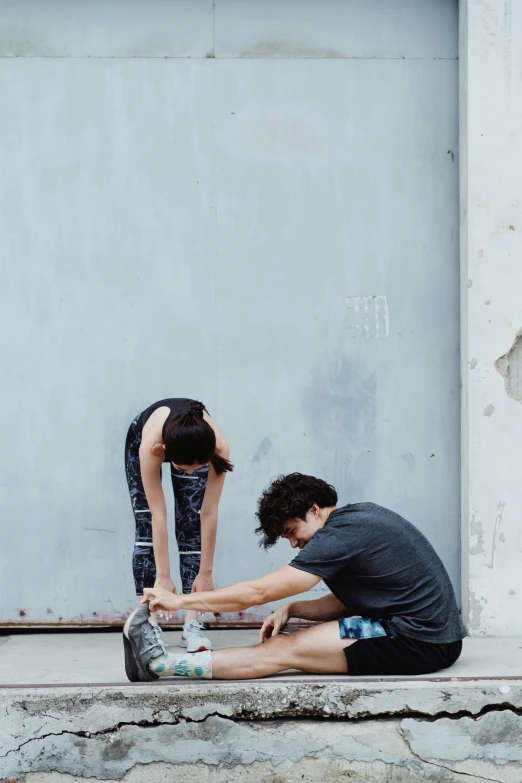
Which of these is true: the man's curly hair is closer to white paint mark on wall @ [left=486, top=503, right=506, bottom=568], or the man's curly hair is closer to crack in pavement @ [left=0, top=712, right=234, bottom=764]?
crack in pavement @ [left=0, top=712, right=234, bottom=764]

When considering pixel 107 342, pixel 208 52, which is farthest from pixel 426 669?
pixel 208 52

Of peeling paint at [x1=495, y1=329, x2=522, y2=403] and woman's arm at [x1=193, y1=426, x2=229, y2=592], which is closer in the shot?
woman's arm at [x1=193, y1=426, x2=229, y2=592]

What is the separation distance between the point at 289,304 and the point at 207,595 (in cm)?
174

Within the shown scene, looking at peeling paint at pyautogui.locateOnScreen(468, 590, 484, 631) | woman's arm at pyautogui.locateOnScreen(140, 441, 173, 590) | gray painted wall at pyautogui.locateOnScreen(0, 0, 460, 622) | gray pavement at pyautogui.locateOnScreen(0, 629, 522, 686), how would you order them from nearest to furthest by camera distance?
gray pavement at pyautogui.locateOnScreen(0, 629, 522, 686), woman's arm at pyautogui.locateOnScreen(140, 441, 173, 590), peeling paint at pyautogui.locateOnScreen(468, 590, 484, 631), gray painted wall at pyautogui.locateOnScreen(0, 0, 460, 622)

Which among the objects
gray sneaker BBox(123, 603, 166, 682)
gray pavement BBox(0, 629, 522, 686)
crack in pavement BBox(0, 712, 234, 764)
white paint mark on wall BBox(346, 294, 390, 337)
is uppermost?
white paint mark on wall BBox(346, 294, 390, 337)

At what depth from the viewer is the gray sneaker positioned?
3117 millimetres

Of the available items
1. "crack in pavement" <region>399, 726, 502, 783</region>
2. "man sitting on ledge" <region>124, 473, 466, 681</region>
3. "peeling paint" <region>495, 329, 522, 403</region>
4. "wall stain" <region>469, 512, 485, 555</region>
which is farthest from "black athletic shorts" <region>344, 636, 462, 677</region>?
"peeling paint" <region>495, 329, 522, 403</region>

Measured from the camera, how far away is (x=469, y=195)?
13.3 ft

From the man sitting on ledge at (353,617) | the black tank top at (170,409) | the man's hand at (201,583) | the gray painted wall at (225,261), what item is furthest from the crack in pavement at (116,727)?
the gray painted wall at (225,261)

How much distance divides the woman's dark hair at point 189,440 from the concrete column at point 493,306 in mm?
1345

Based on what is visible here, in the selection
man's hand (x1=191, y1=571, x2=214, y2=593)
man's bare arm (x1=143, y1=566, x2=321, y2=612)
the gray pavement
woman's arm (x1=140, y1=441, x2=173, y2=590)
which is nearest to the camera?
man's bare arm (x1=143, y1=566, x2=321, y2=612)

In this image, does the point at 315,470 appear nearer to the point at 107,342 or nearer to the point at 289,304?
the point at 289,304

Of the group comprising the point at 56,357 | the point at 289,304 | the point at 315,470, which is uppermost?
the point at 289,304

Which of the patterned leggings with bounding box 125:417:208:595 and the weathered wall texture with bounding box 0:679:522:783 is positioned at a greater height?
the patterned leggings with bounding box 125:417:208:595
